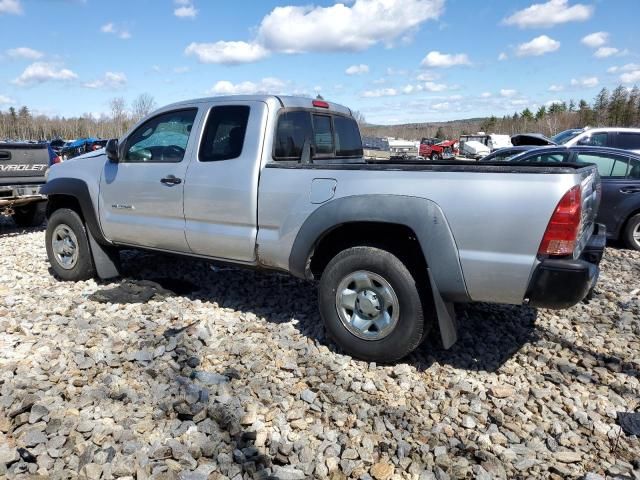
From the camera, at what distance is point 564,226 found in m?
3.07

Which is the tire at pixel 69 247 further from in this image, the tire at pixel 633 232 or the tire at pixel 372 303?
the tire at pixel 633 232

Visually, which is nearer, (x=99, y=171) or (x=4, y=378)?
(x=4, y=378)

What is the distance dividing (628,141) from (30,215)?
13264 mm

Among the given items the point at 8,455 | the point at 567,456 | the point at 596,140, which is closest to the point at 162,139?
the point at 8,455

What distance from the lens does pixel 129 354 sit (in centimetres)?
395

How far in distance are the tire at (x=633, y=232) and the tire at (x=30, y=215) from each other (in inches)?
397

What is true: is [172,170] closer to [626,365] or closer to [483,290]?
[483,290]

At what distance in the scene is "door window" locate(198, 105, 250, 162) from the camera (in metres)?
4.35

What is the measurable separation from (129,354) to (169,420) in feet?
3.34

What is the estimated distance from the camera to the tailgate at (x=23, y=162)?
8641 mm

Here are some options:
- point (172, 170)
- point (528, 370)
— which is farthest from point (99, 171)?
point (528, 370)

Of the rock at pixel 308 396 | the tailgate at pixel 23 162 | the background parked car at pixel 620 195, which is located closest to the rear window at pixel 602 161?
the background parked car at pixel 620 195

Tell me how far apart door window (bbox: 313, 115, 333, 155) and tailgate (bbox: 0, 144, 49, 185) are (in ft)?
21.1

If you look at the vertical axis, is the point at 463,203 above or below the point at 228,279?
above
